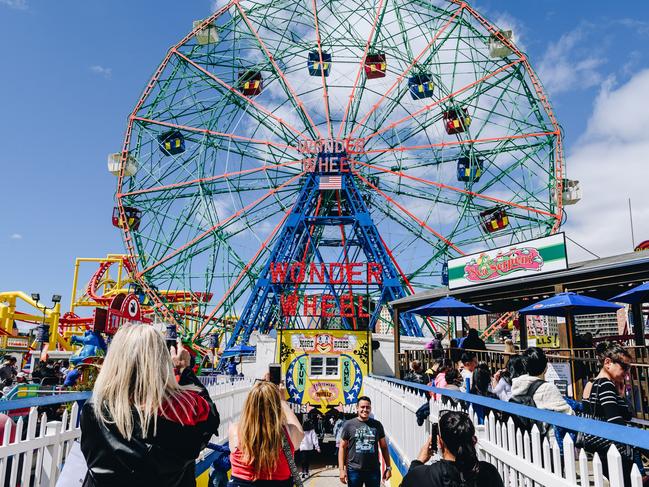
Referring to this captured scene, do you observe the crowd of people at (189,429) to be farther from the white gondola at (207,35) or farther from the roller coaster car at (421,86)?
the white gondola at (207,35)

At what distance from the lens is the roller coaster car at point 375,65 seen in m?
23.4

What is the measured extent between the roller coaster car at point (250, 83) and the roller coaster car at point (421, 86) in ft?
22.1

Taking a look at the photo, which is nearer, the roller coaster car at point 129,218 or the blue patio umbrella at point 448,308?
the blue patio umbrella at point 448,308

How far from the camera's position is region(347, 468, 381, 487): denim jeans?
5.01 metres

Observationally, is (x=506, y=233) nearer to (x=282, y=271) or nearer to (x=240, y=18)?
(x=282, y=271)

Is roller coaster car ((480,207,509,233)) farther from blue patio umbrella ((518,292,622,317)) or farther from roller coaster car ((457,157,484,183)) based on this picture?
blue patio umbrella ((518,292,622,317))

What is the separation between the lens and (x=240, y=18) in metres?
24.2

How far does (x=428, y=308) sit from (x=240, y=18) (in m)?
18.3

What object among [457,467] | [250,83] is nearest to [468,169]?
[250,83]

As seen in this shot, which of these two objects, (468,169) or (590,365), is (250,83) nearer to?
(468,169)

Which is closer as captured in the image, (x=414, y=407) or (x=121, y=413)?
(x=121, y=413)

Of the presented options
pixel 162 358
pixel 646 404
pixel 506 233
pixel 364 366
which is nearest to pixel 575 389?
pixel 646 404

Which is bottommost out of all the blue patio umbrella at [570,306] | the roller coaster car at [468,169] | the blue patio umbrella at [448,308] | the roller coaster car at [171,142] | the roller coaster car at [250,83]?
the blue patio umbrella at [570,306]

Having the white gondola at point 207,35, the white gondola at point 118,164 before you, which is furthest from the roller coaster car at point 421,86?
the white gondola at point 118,164
